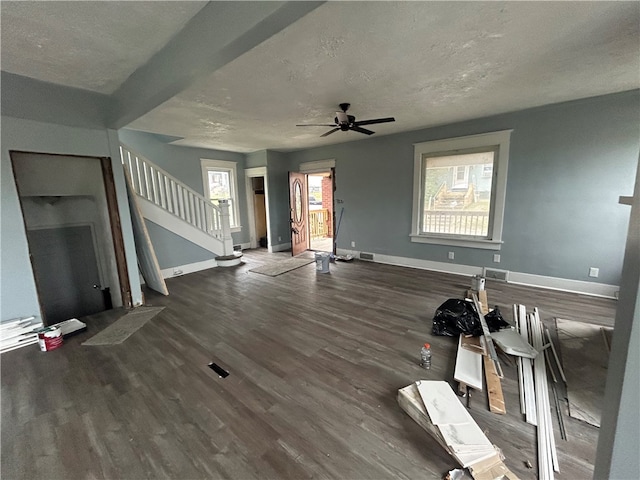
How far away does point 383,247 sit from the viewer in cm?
562

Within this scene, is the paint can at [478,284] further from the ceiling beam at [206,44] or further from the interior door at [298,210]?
the interior door at [298,210]

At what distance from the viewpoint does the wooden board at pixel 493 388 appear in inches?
70.6

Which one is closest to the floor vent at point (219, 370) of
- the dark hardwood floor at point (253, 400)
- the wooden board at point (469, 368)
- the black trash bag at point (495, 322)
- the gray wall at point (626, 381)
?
the dark hardwood floor at point (253, 400)

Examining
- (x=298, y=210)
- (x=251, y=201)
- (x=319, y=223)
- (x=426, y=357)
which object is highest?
(x=251, y=201)

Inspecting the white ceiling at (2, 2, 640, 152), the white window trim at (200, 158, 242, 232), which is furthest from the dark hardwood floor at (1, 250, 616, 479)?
the white window trim at (200, 158, 242, 232)

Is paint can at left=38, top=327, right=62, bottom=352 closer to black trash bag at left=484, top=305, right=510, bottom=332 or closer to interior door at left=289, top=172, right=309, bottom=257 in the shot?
interior door at left=289, top=172, right=309, bottom=257

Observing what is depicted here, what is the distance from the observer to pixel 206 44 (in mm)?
1750

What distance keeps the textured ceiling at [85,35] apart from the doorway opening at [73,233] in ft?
3.63

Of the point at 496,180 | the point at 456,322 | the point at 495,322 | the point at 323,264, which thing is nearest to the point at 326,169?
the point at 323,264

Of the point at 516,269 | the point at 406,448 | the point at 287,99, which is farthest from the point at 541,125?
the point at 406,448

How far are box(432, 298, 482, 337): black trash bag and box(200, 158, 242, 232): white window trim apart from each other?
5.64 m

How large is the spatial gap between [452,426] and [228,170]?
675 cm

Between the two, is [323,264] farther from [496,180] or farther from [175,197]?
[496,180]

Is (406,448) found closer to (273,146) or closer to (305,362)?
(305,362)
